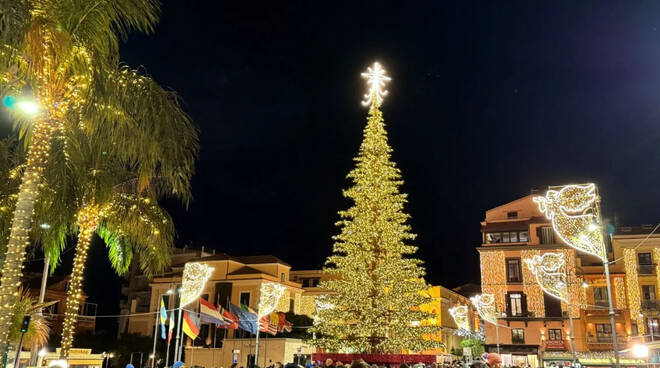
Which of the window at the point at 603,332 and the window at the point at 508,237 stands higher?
the window at the point at 508,237

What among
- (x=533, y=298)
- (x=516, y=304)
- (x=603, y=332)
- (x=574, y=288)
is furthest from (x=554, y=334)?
(x=603, y=332)

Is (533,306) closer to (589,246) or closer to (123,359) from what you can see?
(589,246)

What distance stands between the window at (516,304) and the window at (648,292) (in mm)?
9830

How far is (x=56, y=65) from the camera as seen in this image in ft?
28.5

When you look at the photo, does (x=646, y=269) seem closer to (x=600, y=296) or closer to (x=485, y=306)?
(x=600, y=296)

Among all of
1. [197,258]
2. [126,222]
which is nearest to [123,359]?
[197,258]

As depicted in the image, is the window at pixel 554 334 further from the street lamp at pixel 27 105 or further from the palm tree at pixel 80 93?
the street lamp at pixel 27 105

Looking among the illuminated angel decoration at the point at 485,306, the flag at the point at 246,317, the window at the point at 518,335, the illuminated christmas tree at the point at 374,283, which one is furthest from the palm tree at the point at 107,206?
the window at the point at 518,335

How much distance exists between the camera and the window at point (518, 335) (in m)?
43.5

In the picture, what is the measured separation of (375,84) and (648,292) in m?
32.1

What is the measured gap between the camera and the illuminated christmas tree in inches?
871

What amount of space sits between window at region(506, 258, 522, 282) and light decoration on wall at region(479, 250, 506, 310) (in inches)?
14.0

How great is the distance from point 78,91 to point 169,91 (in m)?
2.00

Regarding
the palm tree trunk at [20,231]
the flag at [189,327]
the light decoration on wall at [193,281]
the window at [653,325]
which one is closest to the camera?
the palm tree trunk at [20,231]
